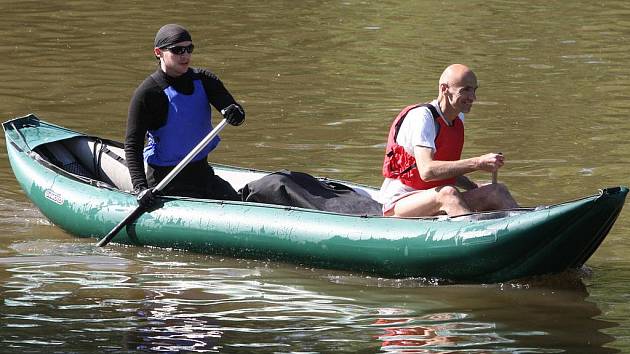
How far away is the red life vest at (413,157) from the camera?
7.61 m

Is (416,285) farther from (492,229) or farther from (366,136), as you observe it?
(366,136)

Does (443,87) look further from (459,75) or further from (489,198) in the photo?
(489,198)

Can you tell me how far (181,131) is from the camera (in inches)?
337

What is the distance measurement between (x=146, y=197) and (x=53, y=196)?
93cm

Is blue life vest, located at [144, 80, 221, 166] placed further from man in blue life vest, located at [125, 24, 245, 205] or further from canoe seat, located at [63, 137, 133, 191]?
canoe seat, located at [63, 137, 133, 191]

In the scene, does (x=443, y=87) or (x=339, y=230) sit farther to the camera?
(x=339, y=230)

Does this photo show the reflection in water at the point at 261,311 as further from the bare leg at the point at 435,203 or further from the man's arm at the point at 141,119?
the man's arm at the point at 141,119

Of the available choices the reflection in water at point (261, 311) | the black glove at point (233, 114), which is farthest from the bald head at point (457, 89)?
the black glove at point (233, 114)

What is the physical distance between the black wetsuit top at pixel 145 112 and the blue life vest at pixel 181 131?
46 millimetres

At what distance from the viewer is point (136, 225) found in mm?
8523

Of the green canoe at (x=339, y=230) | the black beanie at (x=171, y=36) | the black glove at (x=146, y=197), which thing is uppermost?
the black beanie at (x=171, y=36)

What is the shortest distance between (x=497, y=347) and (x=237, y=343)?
48.9 inches

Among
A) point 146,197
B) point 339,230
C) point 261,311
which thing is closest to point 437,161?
point 339,230

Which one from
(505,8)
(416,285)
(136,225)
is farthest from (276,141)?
(505,8)
